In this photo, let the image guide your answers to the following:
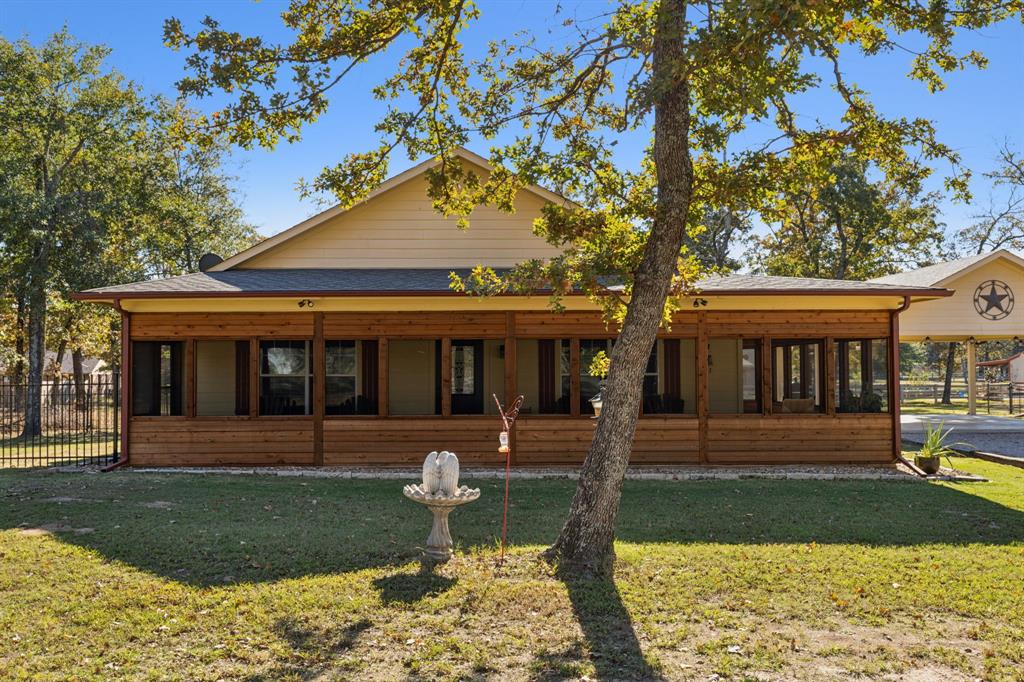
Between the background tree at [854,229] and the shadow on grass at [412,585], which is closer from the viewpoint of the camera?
the shadow on grass at [412,585]

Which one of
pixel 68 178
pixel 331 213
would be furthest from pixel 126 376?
pixel 68 178

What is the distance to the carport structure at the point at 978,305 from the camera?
2091cm

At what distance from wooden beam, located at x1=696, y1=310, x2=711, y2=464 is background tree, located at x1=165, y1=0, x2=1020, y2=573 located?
15.8 feet

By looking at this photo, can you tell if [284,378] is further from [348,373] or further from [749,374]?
[749,374]

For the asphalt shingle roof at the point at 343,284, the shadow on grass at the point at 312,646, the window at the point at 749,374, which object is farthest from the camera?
the window at the point at 749,374

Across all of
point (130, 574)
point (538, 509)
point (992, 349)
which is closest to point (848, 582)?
point (538, 509)

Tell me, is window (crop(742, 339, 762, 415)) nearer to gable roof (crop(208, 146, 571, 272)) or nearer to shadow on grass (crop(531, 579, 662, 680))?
gable roof (crop(208, 146, 571, 272))

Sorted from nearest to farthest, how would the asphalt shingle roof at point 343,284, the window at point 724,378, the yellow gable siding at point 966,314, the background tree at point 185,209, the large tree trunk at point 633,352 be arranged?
the large tree trunk at point 633,352, the asphalt shingle roof at point 343,284, the window at point 724,378, the yellow gable siding at point 966,314, the background tree at point 185,209

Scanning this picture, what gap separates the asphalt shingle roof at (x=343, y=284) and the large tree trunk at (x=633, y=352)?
512 centimetres

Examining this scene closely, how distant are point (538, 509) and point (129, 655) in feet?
17.7

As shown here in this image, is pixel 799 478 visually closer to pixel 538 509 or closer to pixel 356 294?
pixel 538 509

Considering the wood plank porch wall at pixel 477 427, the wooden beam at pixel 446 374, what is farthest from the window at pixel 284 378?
the wooden beam at pixel 446 374

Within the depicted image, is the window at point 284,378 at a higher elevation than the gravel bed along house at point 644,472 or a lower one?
higher

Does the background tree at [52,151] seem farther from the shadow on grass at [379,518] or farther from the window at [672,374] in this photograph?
the window at [672,374]
